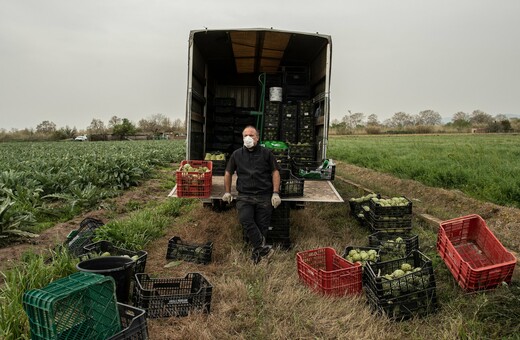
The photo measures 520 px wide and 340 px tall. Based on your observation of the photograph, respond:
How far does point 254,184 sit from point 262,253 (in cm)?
106

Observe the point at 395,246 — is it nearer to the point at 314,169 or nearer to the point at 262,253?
the point at 262,253

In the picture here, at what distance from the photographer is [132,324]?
3.05m

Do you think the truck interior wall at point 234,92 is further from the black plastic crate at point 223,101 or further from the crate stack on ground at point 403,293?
the crate stack on ground at point 403,293

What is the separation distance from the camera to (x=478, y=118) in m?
74.9

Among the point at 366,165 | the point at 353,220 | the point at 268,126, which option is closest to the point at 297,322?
the point at 353,220

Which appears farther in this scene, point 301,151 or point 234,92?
point 234,92

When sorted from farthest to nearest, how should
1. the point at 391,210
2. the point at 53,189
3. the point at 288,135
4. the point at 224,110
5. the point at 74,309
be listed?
1. the point at 224,110
2. the point at 53,189
3. the point at 288,135
4. the point at 391,210
5. the point at 74,309

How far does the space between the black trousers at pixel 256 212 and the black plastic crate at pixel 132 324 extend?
2707mm

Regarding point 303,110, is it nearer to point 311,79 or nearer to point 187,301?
point 311,79

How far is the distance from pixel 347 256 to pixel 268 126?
5.12 m

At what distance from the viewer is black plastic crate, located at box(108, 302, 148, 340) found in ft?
9.75

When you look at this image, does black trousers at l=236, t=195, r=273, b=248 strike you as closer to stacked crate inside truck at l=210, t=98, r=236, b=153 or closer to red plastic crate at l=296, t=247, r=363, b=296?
red plastic crate at l=296, t=247, r=363, b=296

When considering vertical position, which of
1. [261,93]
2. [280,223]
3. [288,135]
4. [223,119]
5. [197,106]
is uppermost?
[261,93]

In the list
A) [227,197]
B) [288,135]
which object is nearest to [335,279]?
[227,197]
